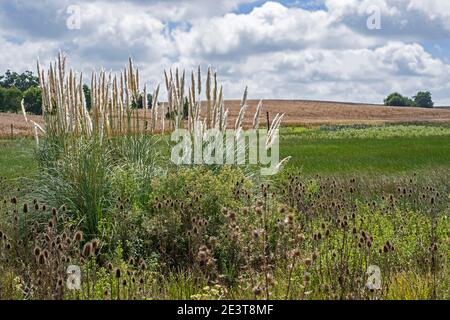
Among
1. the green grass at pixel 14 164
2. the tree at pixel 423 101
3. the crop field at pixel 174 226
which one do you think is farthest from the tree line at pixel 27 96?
the crop field at pixel 174 226

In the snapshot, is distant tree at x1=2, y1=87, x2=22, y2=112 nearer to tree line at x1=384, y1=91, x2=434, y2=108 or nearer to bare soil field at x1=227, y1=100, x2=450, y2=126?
bare soil field at x1=227, y1=100, x2=450, y2=126

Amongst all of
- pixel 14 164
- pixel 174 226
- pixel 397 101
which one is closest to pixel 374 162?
pixel 14 164

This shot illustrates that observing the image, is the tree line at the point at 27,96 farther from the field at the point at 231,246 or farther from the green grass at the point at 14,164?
the field at the point at 231,246

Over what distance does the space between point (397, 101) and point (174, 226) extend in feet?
470

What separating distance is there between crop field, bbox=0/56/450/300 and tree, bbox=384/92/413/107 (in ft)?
454

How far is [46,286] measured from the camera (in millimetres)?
5121

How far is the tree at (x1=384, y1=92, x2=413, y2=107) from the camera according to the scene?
14612 centimetres

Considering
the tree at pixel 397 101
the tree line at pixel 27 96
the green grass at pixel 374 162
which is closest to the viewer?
the green grass at pixel 374 162

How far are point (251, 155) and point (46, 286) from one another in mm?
5407

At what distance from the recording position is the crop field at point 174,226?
18.6 ft

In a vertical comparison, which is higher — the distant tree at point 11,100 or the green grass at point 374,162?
the distant tree at point 11,100

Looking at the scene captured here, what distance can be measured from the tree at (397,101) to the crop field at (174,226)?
138476 millimetres
